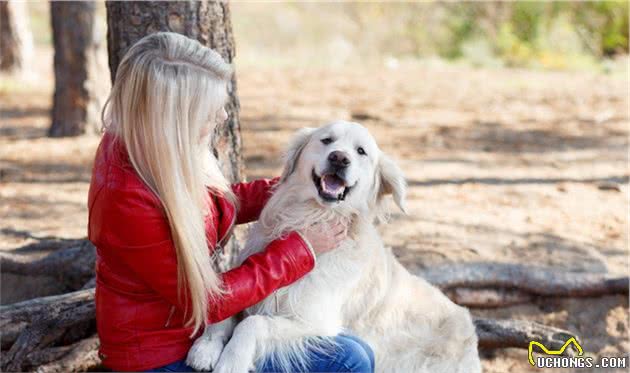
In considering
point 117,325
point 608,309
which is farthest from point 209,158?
point 608,309

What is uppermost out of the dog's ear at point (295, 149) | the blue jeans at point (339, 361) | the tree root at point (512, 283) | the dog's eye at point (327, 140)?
the dog's eye at point (327, 140)

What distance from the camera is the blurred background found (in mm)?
5676

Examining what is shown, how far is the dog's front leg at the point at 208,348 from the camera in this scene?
3270mm

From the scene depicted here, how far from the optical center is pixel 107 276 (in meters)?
3.22

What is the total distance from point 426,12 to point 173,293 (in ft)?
44.6

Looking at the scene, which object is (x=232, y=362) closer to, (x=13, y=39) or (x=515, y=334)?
(x=515, y=334)

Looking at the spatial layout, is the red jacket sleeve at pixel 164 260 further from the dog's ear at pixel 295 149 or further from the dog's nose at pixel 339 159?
the dog's ear at pixel 295 149

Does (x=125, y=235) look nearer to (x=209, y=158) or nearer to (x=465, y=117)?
(x=209, y=158)

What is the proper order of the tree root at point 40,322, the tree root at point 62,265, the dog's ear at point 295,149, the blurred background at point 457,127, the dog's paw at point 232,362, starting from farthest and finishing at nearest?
the blurred background at point 457,127, the tree root at point 62,265, the tree root at point 40,322, the dog's ear at point 295,149, the dog's paw at point 232,362

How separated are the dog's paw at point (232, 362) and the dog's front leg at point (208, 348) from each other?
6 cm

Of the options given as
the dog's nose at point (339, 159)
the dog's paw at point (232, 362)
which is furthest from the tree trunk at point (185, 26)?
the dog's paw at point (232, 362)

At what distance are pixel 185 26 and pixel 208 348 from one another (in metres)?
1.77

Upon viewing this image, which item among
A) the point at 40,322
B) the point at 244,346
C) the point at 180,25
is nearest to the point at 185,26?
the point at 180,25

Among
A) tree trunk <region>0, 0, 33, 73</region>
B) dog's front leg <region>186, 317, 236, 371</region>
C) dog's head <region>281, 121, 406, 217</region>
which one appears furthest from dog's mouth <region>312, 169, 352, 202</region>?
tree trunk <region>0, 0, 33, 73</region>
